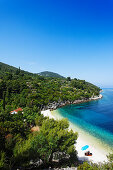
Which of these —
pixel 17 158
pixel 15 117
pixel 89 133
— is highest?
pixel 17 158

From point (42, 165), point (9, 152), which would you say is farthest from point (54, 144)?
point (9, 152)

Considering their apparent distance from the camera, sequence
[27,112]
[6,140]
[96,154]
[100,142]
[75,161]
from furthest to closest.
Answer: [27,112]
[100,142]
[96,154]
[75,161]
[6,140]

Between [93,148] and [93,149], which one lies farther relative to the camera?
[93,148]

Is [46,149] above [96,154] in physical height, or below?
above

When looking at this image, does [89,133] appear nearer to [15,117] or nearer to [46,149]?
[46,149]

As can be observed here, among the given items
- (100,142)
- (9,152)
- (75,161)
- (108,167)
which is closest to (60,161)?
(75,161)

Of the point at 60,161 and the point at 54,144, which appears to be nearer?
the point at 54,144

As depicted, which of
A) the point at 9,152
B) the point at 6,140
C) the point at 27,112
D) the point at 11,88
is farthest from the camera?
the point at 11,88

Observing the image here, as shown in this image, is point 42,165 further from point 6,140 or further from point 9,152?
point 6,140

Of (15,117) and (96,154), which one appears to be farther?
(15,117)
